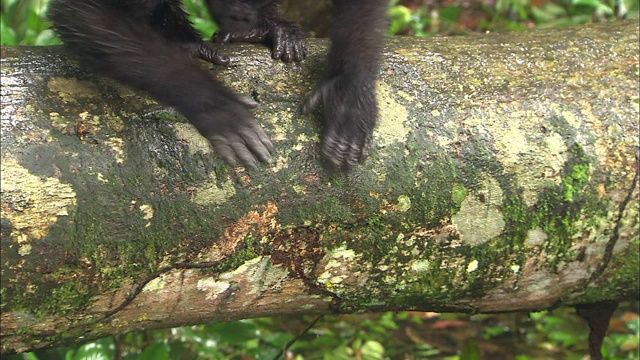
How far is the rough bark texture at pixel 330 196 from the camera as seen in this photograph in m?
1.42

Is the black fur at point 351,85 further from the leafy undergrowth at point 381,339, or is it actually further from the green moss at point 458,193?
the leafy undergrowth at point 381,339

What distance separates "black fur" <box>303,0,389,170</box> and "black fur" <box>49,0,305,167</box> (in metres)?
0.11

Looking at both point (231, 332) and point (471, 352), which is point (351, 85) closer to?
point (231, 332)

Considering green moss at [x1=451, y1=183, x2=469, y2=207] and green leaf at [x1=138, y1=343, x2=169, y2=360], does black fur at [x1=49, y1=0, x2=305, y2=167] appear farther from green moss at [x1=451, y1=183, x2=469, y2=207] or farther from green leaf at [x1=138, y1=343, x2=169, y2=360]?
green leaf at [x1=138, y1=343, x2=169, y2=360]

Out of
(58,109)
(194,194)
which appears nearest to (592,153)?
(194,194)

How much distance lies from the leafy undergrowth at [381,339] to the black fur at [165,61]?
758 millimetres

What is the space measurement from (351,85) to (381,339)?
1.71 metres

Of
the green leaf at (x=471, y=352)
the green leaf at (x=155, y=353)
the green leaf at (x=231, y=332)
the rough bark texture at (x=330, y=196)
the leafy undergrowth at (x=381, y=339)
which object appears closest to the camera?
the rough bark texture at (x=330, y=196)

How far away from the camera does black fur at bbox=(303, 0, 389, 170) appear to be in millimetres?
1605

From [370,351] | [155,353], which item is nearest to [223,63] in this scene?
[155,353]

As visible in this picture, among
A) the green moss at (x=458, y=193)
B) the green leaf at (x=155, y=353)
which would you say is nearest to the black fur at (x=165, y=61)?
the green moss at (x=458, y=193)

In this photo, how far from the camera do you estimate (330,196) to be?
1606 millimetres

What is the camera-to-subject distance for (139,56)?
5.47 feet

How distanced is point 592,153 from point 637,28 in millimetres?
528
